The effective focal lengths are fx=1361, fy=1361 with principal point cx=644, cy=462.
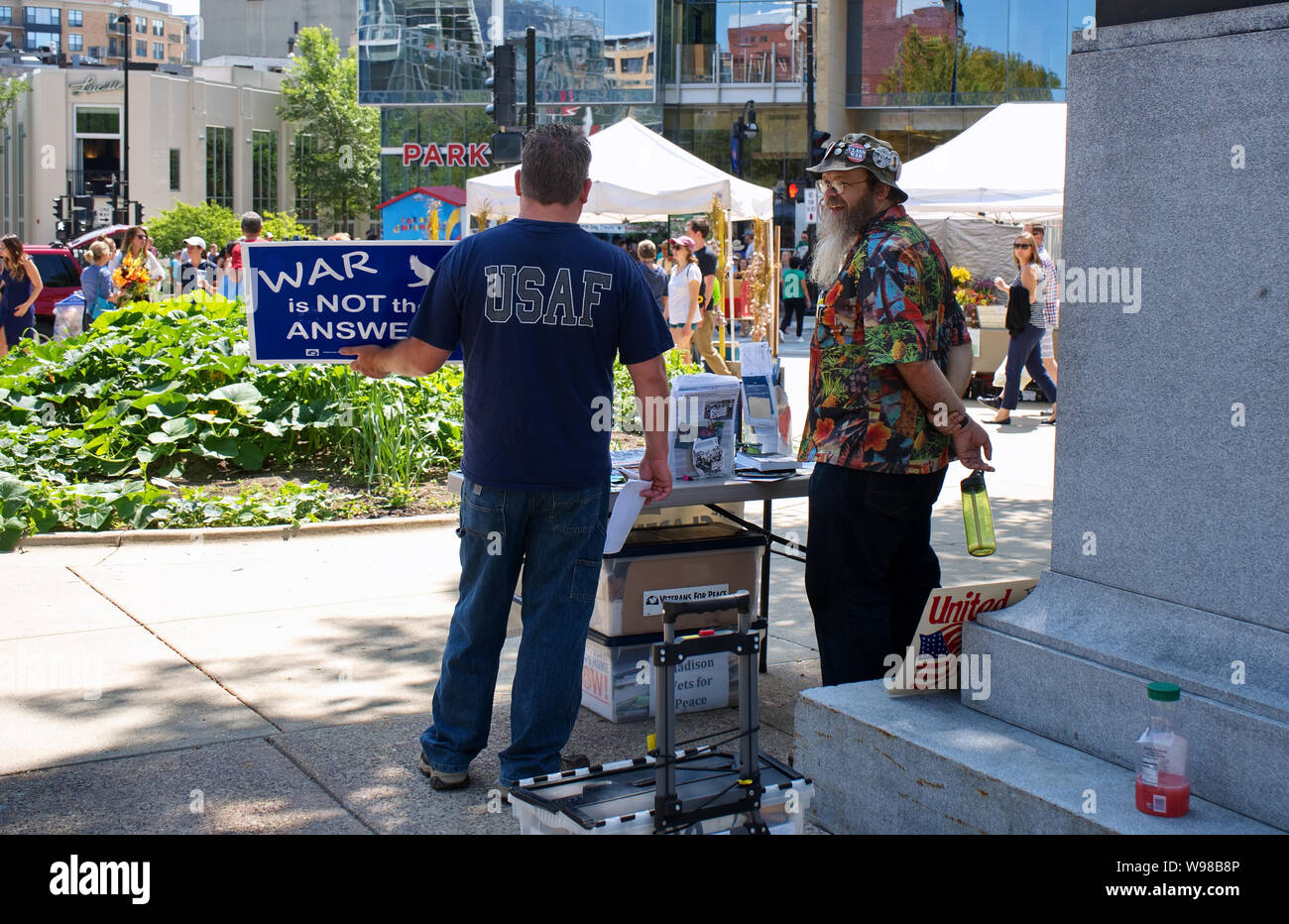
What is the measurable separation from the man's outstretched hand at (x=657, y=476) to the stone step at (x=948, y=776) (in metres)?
0.79

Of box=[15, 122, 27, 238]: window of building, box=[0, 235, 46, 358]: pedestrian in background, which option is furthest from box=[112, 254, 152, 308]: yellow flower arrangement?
box=[15, 122, 27, 238]: window of building

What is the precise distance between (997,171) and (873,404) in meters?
11.3

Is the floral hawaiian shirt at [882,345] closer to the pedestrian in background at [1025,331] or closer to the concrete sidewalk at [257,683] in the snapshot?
the concrete sidewalk at [257,683]

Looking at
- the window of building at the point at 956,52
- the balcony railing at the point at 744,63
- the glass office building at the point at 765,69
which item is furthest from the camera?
the balcony railing at the point at 744,63

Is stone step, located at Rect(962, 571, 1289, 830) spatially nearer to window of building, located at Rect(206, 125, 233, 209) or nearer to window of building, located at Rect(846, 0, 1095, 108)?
window of building, located at Rect(846, 0, 1095, 108)

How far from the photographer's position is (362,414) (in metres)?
9.42

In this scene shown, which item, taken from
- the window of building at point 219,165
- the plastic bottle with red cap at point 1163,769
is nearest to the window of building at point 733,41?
the window of building at point 219,165

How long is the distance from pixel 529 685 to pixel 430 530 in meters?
4.40

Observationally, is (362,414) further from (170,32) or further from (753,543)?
(170,32)

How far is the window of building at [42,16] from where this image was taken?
572ft

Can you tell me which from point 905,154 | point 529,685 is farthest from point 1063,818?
point 905,154

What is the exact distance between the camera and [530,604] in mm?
4148

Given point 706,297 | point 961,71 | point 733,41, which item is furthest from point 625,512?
point 733,41

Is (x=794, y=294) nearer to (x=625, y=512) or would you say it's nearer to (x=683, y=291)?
(x=683, y=291)
